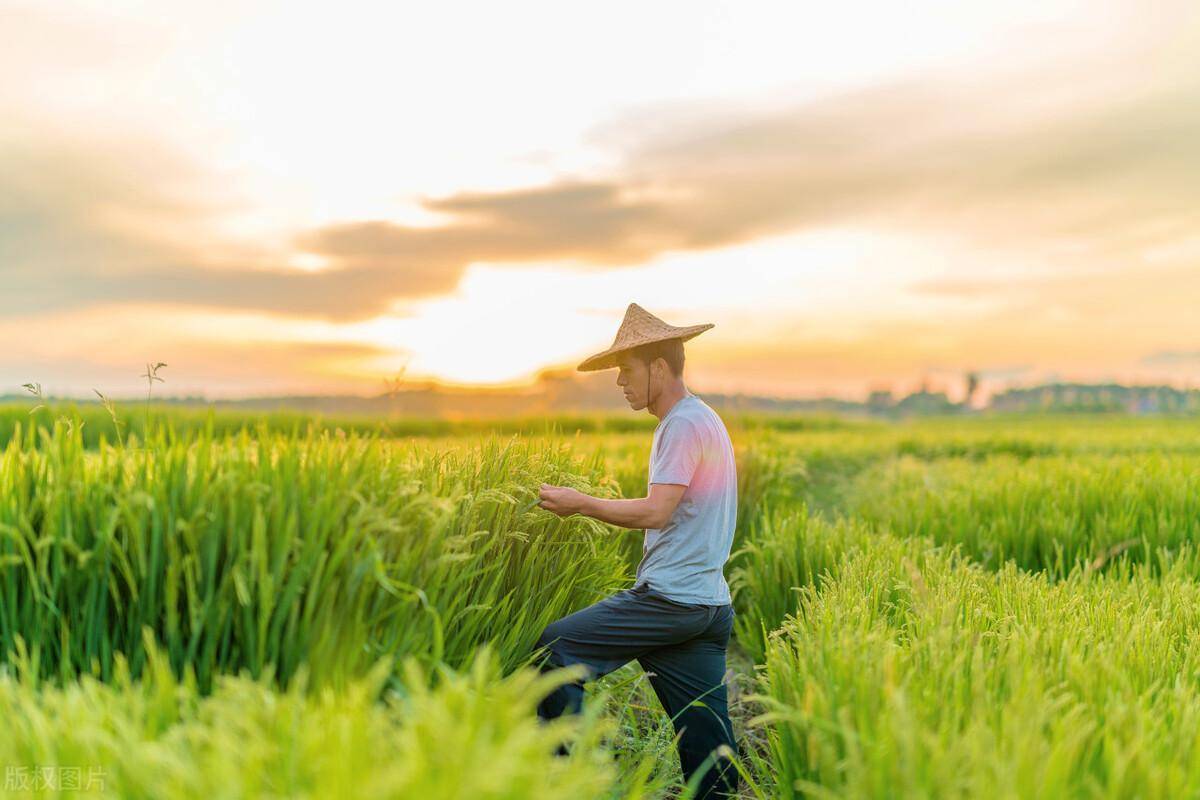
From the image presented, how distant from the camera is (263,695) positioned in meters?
2.32

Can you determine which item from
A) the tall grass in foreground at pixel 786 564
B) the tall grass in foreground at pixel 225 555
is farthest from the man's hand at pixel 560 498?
the tall grass in foreground at pixel 786 564

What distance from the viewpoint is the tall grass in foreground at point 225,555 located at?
2818 millimetres

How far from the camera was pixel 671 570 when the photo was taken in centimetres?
423

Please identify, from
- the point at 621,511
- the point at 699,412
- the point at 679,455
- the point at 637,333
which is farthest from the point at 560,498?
the point at 637,333

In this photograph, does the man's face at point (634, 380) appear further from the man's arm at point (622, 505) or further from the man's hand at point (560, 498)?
the man's hand at point (560, 498)

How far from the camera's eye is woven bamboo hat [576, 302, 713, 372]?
14.1 feet

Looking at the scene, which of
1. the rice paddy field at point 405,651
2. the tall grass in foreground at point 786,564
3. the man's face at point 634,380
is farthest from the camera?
the tall grass in foreground at point 786,564

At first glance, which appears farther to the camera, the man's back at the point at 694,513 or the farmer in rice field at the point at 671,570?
the man's back at the point at 694,513

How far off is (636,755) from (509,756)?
284cm

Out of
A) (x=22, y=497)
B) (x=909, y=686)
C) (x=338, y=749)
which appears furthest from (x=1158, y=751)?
(x=22, y=497)

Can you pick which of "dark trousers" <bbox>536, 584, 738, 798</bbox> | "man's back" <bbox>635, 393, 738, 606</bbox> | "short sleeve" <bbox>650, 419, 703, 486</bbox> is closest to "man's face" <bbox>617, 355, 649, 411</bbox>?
"man's back" <bbox>635, 393, 738, 606</bbox>

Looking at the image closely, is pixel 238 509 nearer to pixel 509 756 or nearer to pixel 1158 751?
pixel 509 756

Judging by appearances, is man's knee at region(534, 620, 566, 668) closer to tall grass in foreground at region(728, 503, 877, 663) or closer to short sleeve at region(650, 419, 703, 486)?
short sleeve at region(650, 419, 703, 486)

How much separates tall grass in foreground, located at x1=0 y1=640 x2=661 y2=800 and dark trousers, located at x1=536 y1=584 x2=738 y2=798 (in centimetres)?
165
